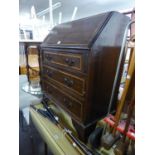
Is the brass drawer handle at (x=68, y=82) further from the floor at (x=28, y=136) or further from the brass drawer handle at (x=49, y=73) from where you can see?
the floor at (x=28, y=136)

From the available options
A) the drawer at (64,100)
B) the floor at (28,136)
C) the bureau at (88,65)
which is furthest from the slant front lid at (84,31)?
the floor at (28,136)

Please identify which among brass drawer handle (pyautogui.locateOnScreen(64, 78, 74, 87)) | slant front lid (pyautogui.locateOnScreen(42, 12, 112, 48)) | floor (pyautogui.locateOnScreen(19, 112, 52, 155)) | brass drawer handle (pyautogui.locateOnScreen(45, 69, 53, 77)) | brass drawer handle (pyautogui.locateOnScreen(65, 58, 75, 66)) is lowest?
floor (pyautogui.locateOnScreen(19, 112, 52, 155))

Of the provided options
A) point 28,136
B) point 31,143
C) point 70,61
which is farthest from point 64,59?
point 28,136

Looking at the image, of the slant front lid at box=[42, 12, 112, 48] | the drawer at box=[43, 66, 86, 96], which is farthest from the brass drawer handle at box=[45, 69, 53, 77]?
the slant front lid at box=[42, 12, 112, 48]

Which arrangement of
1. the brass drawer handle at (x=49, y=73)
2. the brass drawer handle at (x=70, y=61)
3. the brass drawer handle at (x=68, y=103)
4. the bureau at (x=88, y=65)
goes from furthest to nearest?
the brass drawer handle at (x=49, y=73) < the brass drawer handle at (x=68, y=103) < the brass drawer handle at (x=70, y=61) < the bureau at (x=88, y=65)

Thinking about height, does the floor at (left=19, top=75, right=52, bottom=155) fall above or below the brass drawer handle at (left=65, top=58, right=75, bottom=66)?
below

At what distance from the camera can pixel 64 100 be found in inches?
48.1

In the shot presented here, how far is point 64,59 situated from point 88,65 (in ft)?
0.92

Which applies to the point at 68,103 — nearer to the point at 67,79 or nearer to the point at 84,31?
the point at 67,79

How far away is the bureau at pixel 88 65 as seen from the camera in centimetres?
93

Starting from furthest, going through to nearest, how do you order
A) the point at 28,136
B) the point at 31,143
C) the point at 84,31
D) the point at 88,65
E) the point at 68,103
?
the point at 28,136 → the point at 31,143 → the point at 68,103 → the point at 84,31 → the point at 88,65

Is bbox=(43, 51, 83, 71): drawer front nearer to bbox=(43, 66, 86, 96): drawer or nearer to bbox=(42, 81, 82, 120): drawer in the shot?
bbox=(43, 66, 86, 96): drawer

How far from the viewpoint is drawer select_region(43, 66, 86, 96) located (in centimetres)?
100
